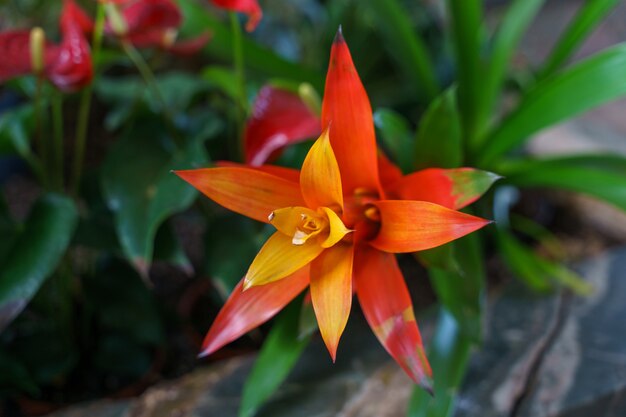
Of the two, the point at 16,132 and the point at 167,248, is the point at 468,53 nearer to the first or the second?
the point at 167,248

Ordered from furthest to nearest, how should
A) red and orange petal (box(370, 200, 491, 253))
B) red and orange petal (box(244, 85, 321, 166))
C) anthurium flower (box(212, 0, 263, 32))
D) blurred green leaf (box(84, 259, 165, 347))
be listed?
1. blurred green leaf (box(84, 259, 165, 347))
2. red and orange petal (box(244, 85, 321, 166))
3. anthurium flower (box(212, 0, 263, 32))
4. red and orange petal (box(370, 200, 491, 253))

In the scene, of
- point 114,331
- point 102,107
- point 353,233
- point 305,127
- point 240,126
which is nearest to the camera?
point 353,233

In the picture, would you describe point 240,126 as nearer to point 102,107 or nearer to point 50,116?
point 50,116

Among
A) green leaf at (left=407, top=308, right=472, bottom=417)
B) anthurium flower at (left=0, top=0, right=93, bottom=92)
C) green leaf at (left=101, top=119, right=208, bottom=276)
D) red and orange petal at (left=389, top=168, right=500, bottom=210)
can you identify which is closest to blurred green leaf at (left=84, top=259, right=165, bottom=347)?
green leaf at (left=101, top=119, right=208, bottom=276)

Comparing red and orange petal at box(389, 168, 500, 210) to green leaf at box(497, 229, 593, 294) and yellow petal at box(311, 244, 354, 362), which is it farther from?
green leaf at box(497, 229, 593, 294)

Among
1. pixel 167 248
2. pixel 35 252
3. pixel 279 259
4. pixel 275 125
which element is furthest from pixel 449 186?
pixel 35 252

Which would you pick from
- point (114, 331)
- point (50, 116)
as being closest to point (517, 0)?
point (114, 331)

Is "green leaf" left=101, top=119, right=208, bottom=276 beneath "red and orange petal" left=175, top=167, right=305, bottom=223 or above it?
beneath
